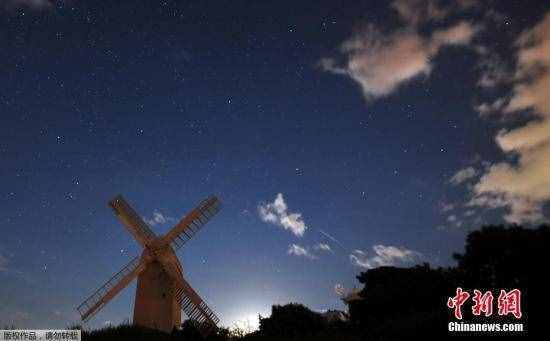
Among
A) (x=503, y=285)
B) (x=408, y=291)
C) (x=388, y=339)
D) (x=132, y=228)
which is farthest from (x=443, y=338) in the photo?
(x=132, y=228)

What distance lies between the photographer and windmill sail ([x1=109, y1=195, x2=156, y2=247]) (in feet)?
117

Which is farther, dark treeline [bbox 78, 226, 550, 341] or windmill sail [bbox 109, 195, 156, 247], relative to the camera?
windmill sail [bbox 109, 195, 156, 247]

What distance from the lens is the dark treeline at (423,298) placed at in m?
16.7

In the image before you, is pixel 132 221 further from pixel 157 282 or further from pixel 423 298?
pixel 423 298

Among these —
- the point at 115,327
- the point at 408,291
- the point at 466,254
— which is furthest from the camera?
the point at 408,291

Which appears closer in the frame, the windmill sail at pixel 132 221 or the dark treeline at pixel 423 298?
the dark treeline at pixel 423 298

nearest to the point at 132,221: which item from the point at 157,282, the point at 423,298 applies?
the point at 157,282

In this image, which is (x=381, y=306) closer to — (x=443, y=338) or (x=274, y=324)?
(x=274, y=324)

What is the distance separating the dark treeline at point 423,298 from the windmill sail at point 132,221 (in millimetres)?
10639

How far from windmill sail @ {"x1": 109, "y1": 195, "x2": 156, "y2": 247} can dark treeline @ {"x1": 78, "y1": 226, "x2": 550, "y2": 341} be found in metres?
10.6

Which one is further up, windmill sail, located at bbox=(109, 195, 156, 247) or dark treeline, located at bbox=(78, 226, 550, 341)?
windmill sail, located at bbox=(109, 195, 156, 247)

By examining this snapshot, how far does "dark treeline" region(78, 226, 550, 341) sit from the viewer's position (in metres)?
16.7

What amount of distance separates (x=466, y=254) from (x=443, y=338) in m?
7.32

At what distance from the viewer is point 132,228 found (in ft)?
119
